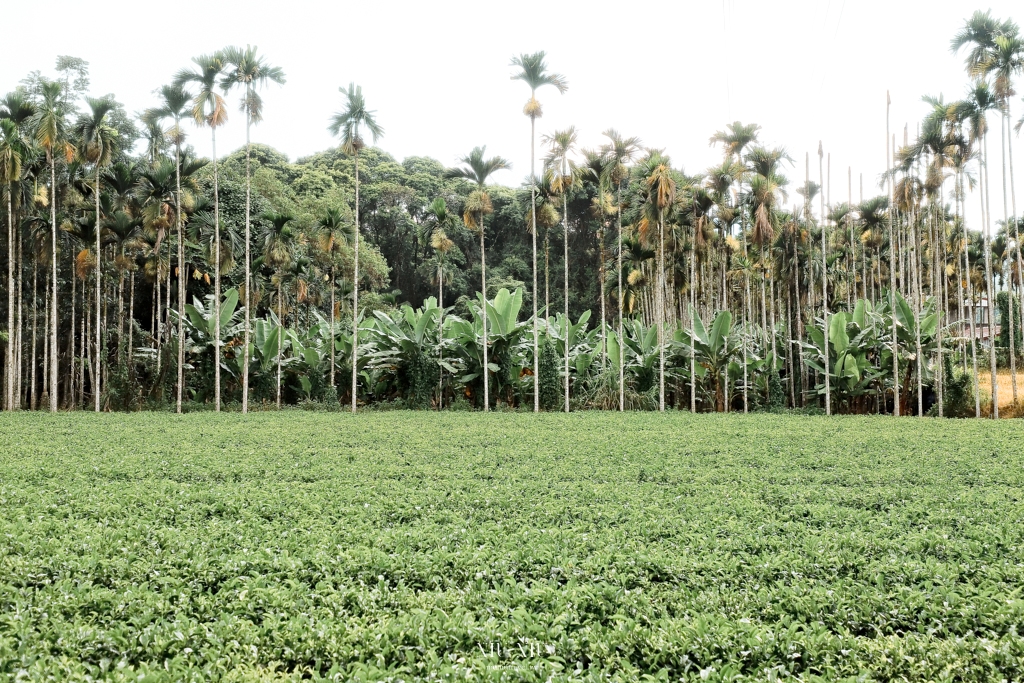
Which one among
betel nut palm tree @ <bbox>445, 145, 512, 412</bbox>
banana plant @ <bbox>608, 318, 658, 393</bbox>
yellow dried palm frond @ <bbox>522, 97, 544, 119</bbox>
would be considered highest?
yellow dried palm frond @ <bbox>522, 97, 544, 119</bbox>

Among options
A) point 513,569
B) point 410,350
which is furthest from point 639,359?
point 513,569

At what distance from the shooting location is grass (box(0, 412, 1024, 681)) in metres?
3.05

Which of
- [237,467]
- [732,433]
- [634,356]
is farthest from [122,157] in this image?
[732,433]

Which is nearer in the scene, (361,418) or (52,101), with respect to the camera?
(361,418)

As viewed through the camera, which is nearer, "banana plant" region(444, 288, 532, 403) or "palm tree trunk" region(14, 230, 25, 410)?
"palm tree trunk" region(14, 230, 25, 410)

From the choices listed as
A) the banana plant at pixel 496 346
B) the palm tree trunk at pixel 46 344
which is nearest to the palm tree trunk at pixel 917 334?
the banana plant at pixel 496 346

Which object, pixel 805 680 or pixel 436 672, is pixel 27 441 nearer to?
pixel 436 672

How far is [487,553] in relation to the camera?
173 inches

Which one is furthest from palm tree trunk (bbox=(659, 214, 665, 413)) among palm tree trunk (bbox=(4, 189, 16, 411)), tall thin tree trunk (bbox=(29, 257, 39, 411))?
tall thin tree trunk (bbox=(29, 257, 39, 411))

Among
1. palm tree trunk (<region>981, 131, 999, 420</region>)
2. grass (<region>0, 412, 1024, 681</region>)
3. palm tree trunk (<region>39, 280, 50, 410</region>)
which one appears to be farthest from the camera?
palm tree trunk (<region>39, 280, 50, 410</region>)

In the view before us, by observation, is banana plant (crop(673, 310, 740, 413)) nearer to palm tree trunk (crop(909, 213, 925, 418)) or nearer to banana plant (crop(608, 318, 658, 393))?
banana plant (crop(608, 318, 658, 393))

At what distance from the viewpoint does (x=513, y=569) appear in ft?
13.6

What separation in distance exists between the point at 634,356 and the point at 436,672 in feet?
52.2

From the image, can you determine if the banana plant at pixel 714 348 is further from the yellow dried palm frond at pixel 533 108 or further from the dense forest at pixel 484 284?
the yellow dried palm frond at pixel 533 108
